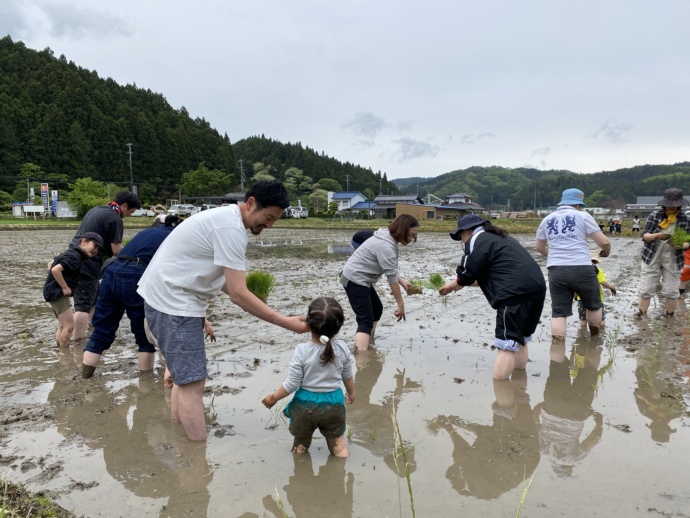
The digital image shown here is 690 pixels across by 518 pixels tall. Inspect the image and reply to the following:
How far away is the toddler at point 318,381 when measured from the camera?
2994 mm

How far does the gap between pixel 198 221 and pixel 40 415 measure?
2099mm

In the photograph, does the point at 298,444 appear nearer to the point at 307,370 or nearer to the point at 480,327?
the point at 307,370

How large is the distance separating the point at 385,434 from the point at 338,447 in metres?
0.52

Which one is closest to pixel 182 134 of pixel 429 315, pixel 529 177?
pixel 429 315

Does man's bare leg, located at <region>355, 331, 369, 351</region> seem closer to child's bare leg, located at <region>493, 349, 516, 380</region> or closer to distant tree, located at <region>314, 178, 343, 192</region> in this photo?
child's bare leg, located at <region>493, 349, 516, 380</region>

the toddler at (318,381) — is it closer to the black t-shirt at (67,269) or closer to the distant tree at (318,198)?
the black t-shirt at (67,269)

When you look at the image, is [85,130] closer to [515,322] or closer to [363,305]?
[363,305]

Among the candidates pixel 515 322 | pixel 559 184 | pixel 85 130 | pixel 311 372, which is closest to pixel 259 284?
pixel 515 322

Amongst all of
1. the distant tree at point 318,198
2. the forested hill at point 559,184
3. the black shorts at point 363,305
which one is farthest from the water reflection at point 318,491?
the forested hill at point 559,184

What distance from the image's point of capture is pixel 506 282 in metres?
4.38

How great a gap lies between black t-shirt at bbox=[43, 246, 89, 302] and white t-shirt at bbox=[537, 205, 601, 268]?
511 cm

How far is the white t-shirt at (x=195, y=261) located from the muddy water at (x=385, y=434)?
991 millimetres

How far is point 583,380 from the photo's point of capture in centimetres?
459

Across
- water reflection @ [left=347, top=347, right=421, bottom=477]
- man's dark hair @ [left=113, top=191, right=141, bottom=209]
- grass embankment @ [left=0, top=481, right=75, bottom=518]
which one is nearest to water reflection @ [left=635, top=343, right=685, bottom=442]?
water reflection @ [left=347, top=347, right=421, bottom=477]
